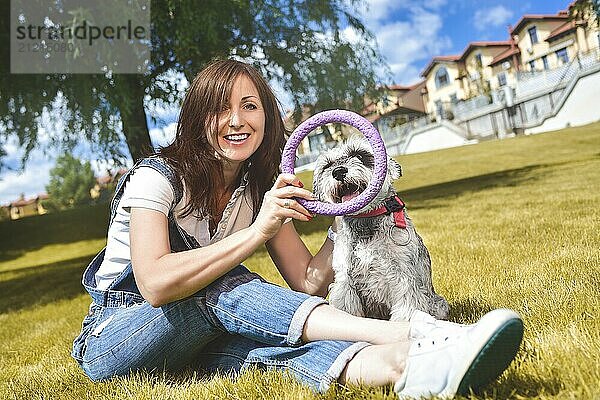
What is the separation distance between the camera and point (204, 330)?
2.86m

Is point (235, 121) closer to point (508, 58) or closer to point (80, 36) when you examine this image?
point (80, 36)

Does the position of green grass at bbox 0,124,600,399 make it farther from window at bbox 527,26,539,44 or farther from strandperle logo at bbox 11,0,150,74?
window at bbox 527,26,539,44

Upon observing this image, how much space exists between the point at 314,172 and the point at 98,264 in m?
1.39

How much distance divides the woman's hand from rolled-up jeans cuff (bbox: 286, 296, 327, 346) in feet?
1.21

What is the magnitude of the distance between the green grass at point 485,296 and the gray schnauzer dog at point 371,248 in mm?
593

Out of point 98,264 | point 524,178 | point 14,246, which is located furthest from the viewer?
point 14,246

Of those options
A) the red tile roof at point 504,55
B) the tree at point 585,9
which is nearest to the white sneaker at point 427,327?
the tree at point 585,9

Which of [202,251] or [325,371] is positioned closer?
[325,371]

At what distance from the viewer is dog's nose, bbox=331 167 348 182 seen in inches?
111

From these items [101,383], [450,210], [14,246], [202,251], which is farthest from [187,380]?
[14,246]

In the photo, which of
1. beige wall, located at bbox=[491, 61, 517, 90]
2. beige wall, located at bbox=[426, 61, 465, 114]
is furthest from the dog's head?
beige wall, located at bbox=[426, 61, 465, 114]

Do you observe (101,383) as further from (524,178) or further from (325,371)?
(524,178)

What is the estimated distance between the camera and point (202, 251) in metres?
2.66

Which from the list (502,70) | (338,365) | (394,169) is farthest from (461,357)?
(502,70)
